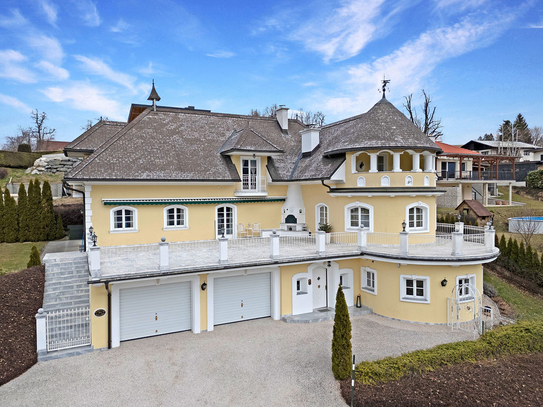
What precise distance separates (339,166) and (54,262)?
637 inches

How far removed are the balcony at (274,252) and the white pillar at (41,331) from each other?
2321 millimetres

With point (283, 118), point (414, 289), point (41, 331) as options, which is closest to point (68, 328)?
point (41, 331)

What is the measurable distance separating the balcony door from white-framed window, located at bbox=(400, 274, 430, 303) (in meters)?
10.7

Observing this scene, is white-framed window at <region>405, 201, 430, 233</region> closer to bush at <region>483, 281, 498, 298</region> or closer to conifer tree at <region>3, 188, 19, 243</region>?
bush at <region>483, 281, 498, 298</region>

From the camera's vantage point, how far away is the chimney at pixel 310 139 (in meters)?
25.1

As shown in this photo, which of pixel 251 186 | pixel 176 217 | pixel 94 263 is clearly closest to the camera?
pixel 94 263

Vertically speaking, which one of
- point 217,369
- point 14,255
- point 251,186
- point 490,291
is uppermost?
point 251,186

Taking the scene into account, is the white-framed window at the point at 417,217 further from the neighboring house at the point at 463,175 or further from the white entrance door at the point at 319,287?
the neighboring house at the point at 463,175

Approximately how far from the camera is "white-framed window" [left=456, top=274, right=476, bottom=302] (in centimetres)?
1805

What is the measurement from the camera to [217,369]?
1330 cm

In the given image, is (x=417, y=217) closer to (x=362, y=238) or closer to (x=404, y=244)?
(x=404, y=244)

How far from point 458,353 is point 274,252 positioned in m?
8.62

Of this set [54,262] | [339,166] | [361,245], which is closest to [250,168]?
[339,166]

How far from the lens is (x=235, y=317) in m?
18.1
